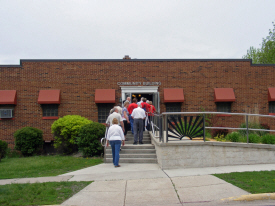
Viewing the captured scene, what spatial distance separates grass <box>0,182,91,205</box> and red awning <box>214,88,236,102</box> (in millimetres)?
11586

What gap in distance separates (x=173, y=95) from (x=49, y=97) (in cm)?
731

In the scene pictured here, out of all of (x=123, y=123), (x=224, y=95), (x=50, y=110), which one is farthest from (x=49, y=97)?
(x=224, y=95)

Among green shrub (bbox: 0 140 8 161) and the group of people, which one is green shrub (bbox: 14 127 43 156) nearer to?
green shrub (bbox: 0 140 8 161)

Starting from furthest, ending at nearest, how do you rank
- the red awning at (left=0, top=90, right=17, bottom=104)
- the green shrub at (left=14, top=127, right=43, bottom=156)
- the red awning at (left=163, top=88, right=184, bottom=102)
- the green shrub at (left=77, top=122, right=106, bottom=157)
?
the red awning at (left=163, top=88, right=184, bottom=102) < the red awning at (left=0, top=90, right=17, bottom=104) < the green shrub at (left=14, top=127, right=43, bottom=156) < the green shrub at (left=77, top=122, right=106, bottom=157)

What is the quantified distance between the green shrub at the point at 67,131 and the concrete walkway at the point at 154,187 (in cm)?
550

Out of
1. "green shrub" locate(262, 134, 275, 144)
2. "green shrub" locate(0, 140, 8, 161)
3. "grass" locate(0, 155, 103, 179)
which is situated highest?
"green shrub" locate(262, 134, 275, 144)

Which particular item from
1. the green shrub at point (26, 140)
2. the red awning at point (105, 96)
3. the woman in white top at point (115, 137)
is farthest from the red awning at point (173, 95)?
the green shrub at point (26, 140)

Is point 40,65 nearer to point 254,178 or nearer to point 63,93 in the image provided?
point 63,93

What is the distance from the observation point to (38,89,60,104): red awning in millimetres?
17031

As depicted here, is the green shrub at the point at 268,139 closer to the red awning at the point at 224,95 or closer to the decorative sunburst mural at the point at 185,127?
the decorative sunburst mural at the point at 185,127

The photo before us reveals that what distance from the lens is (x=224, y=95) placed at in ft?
57.4

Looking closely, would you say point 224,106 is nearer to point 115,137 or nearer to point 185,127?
point 185,127

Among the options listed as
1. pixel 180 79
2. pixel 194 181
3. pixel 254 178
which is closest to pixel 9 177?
pixel 194 181

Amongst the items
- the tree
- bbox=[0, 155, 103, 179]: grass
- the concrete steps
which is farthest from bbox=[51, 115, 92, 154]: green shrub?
the tree
